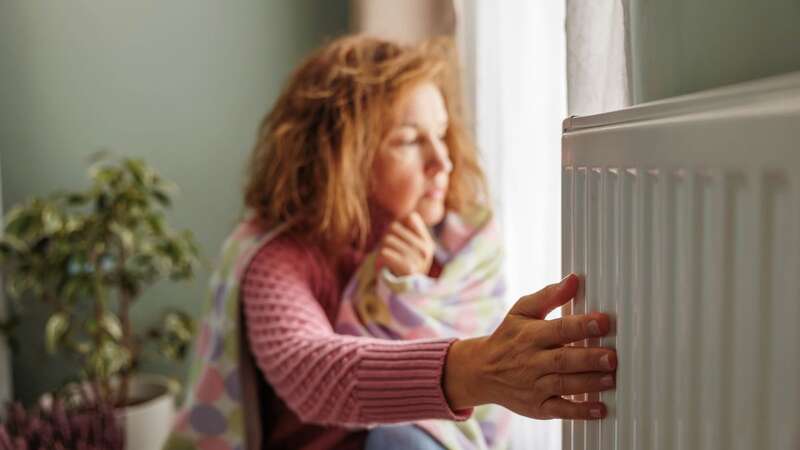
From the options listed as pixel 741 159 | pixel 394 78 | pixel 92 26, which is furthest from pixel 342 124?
pixel 92 26

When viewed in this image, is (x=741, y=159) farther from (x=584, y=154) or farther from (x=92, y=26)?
(x=92, y=26)

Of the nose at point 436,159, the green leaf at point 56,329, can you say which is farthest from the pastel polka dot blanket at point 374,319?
the green leaf at point 56,329

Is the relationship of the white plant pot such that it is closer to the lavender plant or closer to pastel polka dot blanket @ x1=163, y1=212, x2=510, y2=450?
the lavender plant

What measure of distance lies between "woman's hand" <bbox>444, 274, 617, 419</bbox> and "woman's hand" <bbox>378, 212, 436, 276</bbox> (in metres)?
0.38

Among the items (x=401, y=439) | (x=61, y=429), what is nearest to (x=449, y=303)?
(x=401, y=439)

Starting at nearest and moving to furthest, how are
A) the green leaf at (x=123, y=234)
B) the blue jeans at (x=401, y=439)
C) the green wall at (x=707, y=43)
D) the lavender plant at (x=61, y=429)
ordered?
the green wall at (x=707, y=43)
the blue jeans at (x=401, y=439)
the lavender plant at (x=61, y=429)
the green leaf at (x=123, y=234)

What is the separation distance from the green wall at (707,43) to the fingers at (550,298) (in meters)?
0.17

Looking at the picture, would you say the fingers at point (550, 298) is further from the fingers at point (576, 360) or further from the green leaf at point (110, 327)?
the green leaf at point (110, 327)

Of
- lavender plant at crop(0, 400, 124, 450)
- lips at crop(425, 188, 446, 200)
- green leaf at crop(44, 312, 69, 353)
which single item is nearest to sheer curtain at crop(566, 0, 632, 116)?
lips at crop(425, 188, 446, 200)

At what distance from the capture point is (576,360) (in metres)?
0.55

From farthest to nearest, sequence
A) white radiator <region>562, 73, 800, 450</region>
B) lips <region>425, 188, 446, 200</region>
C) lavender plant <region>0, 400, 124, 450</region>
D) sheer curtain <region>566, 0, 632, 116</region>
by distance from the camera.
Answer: lavender plant <region>0, 400, 124, 450</region>
lips <region>425, 188, 446, 200</region>
sheer curtain <region>566, 0, 632, 116</region>
white radiator <region>562, 73, 800, 450</region>

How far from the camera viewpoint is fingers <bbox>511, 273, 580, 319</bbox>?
613 millimetres

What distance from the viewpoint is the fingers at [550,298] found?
613 mm

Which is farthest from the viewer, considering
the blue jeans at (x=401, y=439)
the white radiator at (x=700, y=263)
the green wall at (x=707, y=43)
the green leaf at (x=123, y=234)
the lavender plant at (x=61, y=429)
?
the green leaf at (x=123, y=234)
